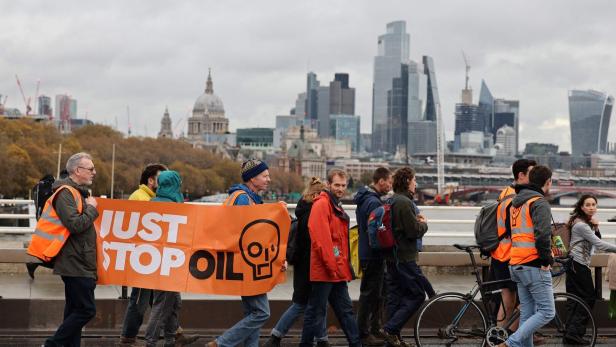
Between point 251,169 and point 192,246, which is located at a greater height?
point 251,169

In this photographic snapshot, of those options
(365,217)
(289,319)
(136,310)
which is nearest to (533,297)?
(365,217)

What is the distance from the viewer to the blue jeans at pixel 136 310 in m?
9.82

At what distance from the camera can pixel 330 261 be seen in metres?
9.57

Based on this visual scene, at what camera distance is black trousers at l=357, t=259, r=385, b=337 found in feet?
34.7

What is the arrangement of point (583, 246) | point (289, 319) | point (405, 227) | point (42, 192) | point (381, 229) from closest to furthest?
point (289, 319) → point (405, 227) → point (381, 229) → point (583, 246) → point (42, 192)

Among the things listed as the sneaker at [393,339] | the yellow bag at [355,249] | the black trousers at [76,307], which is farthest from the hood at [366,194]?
Answer: the black trousers at [76,307]

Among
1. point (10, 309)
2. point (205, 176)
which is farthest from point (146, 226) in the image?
point (205, 176)

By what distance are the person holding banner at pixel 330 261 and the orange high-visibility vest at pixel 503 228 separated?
4.45 feet

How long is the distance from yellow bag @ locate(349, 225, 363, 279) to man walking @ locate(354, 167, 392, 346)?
7 cm

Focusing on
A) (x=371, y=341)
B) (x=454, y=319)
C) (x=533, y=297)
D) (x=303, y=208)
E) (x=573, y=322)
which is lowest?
(x=371, y=341)

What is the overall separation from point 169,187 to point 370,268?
2.14 m

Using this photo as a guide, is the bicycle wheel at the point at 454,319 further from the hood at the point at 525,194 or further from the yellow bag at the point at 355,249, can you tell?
the hood at the point at 525,194

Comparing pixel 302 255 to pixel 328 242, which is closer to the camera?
pixel 328 242

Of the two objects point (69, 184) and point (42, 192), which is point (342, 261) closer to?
point (69, 184)
